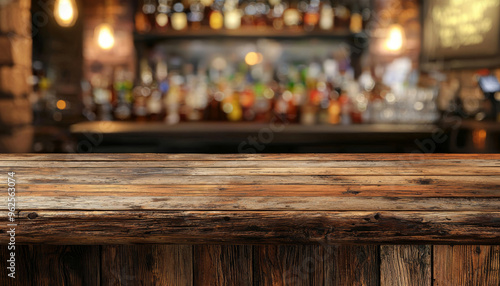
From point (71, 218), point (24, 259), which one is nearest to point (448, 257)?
point (71, 218)

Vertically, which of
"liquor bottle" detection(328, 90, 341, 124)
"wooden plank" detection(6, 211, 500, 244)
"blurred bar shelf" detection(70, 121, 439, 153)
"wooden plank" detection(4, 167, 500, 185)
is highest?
"liquor bottle" detection(328, 90, 341, 124)

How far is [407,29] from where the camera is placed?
133 inches

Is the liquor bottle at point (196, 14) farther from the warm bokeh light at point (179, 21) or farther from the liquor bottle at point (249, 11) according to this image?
the liquor bottle at point (249, 11)

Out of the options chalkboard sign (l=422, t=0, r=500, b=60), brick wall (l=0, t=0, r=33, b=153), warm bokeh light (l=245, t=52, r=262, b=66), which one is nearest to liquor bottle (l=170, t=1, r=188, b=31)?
warm bokeh light (l=245, t=52, r=262, b=66)

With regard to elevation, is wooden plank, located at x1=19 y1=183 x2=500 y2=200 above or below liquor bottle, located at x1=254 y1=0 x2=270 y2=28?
below

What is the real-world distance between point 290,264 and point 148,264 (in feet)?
0.88

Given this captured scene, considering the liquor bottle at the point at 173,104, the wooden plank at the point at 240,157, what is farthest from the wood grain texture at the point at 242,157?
the liquor bottle at the point at 173,104

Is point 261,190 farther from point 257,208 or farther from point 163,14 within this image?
point 163,14

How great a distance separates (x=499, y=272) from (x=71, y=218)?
29.8 inches

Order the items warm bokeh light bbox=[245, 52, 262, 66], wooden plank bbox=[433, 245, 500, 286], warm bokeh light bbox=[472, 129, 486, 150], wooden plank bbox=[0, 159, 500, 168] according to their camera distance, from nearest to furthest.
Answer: wooden plank bbox=[433, 245, 500, 286]
wooden plank bbox=[0, 159, 500, 168]
warm bokeh light bbox=[472, 129, 486, 150]
warm bokeh light bbox=[245, 52, 262, 66]

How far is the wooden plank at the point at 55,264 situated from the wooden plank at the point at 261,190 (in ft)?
0.40

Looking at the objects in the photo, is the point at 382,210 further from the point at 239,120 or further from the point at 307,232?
the point at 239,120

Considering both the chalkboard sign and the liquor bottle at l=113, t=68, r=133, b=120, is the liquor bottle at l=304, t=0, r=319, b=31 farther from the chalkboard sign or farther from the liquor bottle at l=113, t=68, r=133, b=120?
the liquor bottle at l=113, t=68, r=133, b=120

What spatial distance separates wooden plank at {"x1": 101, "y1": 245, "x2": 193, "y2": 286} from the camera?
802 mm
